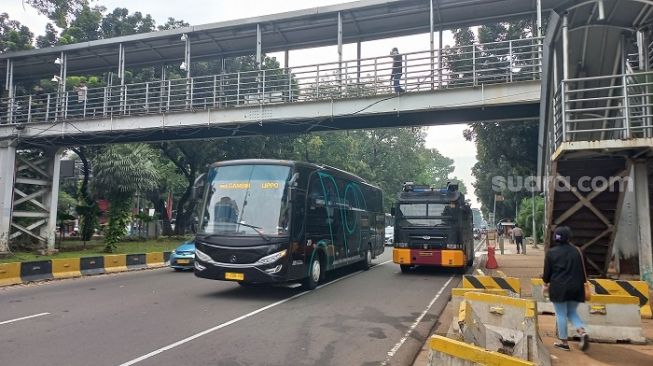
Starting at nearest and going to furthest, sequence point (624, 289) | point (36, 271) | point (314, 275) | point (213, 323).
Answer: point (213, 323)
point (624, 289)
point (314, 275)
point (36, 271)

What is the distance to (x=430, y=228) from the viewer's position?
1547cm

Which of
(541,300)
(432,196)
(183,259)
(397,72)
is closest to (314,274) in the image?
(541,300)

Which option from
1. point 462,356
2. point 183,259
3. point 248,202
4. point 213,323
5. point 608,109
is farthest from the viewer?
point 183,259

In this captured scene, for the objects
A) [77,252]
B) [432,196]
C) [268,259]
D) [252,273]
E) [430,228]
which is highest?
[432,196]

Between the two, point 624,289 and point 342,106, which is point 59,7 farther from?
point 624,289

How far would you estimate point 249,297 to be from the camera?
428 inches

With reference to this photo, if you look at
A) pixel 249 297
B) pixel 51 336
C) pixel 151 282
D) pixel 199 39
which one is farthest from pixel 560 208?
pixel 199 39

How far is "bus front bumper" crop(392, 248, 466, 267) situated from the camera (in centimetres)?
1515

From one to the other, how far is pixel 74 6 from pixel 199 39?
221 inches

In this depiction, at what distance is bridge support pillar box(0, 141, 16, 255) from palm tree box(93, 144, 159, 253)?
12.0 feet

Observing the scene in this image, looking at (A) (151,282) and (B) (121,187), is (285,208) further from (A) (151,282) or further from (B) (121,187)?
(B) (121,187)

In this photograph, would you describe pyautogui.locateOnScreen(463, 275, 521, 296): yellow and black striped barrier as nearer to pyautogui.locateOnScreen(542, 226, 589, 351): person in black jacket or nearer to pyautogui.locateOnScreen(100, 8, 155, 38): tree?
pyautogui.locateOnScreen(542, 226, 589, 351): person in black jacket

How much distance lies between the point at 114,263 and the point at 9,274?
4.02 metres

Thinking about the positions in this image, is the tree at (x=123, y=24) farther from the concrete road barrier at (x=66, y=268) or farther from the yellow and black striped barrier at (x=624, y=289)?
the yellow and black striped barrier at (x=624, y=289)
